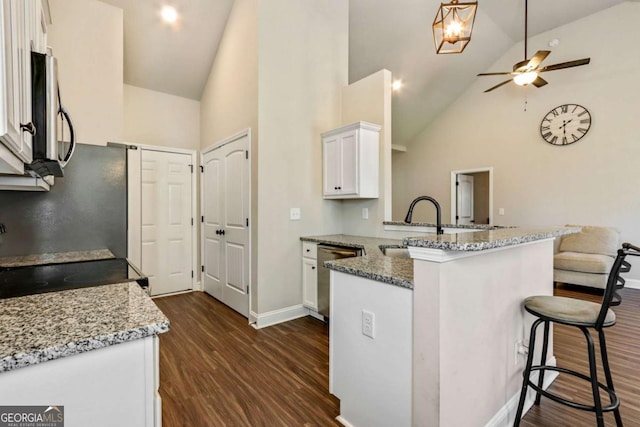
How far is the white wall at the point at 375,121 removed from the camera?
3.45m

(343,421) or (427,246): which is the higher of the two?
(427,246)

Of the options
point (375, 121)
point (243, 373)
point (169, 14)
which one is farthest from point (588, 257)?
point (169, 14)

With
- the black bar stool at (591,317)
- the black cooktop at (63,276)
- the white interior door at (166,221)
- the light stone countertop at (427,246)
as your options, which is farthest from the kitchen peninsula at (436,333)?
the white interior door at (166,221)

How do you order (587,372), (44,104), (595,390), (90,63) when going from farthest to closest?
(90,63) → (587,372) → (595,390) → (44,104)

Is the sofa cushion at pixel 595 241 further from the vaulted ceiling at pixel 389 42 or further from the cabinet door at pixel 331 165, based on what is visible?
the cabinet door at pixel 331 165

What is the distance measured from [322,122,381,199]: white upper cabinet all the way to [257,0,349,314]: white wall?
22cm

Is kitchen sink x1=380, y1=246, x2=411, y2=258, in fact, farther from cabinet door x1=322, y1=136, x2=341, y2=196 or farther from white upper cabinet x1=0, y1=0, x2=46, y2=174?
white upper cabinet x1=0, y1=0, x2=46, y2=174

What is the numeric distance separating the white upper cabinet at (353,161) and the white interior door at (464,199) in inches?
163

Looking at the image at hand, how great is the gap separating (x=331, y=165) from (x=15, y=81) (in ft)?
9.58

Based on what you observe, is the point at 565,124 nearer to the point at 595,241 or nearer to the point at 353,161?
the point at 595,241

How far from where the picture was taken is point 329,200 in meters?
3.78

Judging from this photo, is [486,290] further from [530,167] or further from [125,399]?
[530,167]

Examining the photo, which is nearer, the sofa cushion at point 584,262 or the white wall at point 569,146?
the sofa cushion at point 584,262

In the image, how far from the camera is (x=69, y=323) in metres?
0.87
